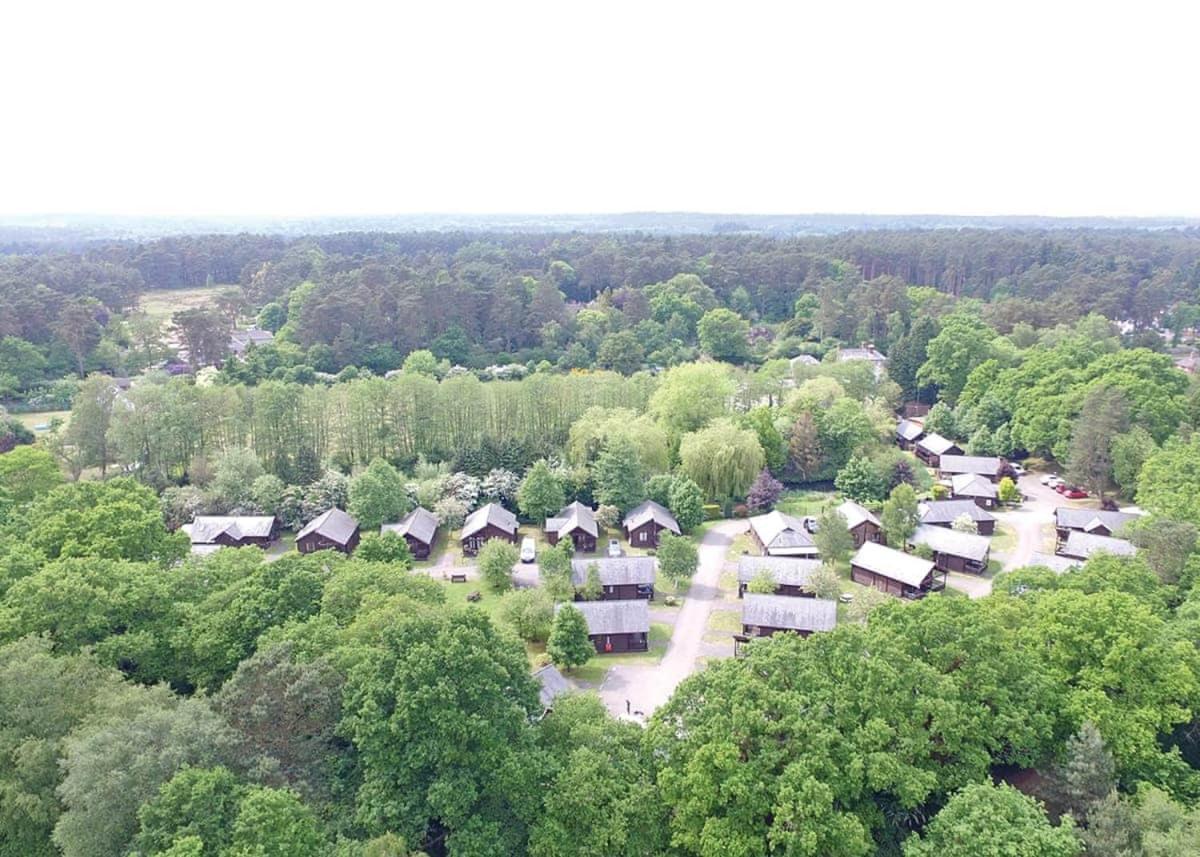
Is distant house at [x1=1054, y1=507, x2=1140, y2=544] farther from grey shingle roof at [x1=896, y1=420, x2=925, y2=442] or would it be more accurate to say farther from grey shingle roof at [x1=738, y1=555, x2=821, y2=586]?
grey shingle roof at [x1=896, y1=420, x2=925, y2=442]

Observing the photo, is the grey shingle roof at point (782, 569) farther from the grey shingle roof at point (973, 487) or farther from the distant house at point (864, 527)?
the grey shingle roof at point (973, 487)

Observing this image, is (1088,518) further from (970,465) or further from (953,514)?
(970,465)

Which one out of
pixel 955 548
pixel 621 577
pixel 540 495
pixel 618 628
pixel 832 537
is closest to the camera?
pixel 618 628

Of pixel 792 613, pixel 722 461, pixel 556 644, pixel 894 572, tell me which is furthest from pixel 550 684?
pixel 722 461

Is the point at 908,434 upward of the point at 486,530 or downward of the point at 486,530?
downward

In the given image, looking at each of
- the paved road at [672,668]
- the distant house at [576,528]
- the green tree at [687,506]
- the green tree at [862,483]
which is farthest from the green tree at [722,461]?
the paved road at [672,668]

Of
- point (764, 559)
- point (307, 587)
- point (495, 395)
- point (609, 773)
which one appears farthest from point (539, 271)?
point (609, 773)

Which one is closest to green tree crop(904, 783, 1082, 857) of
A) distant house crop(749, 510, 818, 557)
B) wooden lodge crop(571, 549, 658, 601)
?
wooden lodge crop(571, 549, 658, 601)
